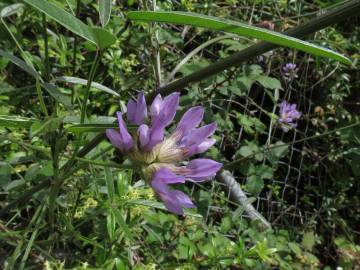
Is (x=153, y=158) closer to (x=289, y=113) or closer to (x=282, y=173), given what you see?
(x=289, y=113)

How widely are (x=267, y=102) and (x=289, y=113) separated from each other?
0.24 metres

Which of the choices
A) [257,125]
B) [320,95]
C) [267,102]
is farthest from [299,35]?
[320,95]

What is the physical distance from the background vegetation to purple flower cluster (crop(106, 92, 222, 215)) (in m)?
0.04

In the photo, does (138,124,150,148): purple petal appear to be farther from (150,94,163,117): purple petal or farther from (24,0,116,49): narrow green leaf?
(24,0,116,49): narrow green leaf

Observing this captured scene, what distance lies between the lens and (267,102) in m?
2.52

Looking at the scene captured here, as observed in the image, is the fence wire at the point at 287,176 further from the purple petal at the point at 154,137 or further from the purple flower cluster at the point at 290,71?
the purple petal at the point at 154,137

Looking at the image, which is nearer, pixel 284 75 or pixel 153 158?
pixel 153 158

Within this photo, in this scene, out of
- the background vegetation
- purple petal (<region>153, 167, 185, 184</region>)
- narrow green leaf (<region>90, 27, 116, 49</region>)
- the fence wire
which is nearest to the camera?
narrow green leaf (<region>90, 27, 116, 49</region>)

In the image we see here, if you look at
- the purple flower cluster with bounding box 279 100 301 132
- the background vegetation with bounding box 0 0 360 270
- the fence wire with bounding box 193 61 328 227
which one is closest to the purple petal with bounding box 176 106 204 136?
the background vegetation with bounding box 0 0 360 270

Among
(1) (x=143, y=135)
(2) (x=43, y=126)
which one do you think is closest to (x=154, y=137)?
(1) (x=143, y=135)

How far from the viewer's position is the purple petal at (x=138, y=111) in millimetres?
648

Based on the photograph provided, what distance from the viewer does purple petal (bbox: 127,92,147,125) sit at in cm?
65

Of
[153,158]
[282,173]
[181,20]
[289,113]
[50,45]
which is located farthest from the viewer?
[282,173]

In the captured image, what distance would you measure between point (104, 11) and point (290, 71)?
1788mm
